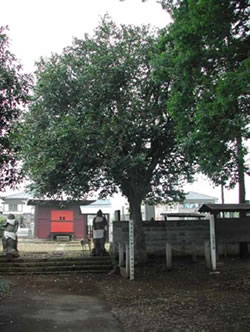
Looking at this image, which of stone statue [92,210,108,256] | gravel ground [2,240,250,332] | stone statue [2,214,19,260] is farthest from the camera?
stone statue [92,210,108,256]

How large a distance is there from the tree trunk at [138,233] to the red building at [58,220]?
52.2 ft

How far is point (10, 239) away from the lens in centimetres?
1517

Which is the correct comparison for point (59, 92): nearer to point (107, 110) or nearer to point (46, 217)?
point (107, 110)

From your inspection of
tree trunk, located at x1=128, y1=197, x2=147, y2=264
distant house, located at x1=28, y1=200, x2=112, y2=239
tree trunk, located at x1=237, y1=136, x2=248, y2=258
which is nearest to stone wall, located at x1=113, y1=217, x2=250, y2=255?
tree trunk, located at x1=128, y1=197, x2=147, y2=264

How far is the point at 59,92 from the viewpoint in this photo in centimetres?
1352

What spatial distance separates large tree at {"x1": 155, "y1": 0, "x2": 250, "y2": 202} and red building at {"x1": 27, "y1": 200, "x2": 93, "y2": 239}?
22.8 metres

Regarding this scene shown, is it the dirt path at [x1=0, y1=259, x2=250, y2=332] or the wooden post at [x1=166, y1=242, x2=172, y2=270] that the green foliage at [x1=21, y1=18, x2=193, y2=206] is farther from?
the dirt path at [x1=0, y1=259, x2=250, y2=332]

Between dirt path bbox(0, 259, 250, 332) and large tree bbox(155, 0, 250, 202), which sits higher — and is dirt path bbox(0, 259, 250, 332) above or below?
below

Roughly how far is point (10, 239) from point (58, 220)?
16.0 m

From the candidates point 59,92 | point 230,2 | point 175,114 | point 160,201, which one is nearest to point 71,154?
point 59,92

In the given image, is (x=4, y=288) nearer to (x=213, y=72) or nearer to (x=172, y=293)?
(x=172, y=293)

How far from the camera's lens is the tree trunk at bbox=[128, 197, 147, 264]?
14677mm

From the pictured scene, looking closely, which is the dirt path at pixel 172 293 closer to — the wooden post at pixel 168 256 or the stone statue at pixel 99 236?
the wooden post at pixel 168 256

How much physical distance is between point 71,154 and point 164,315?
22.6 ft
